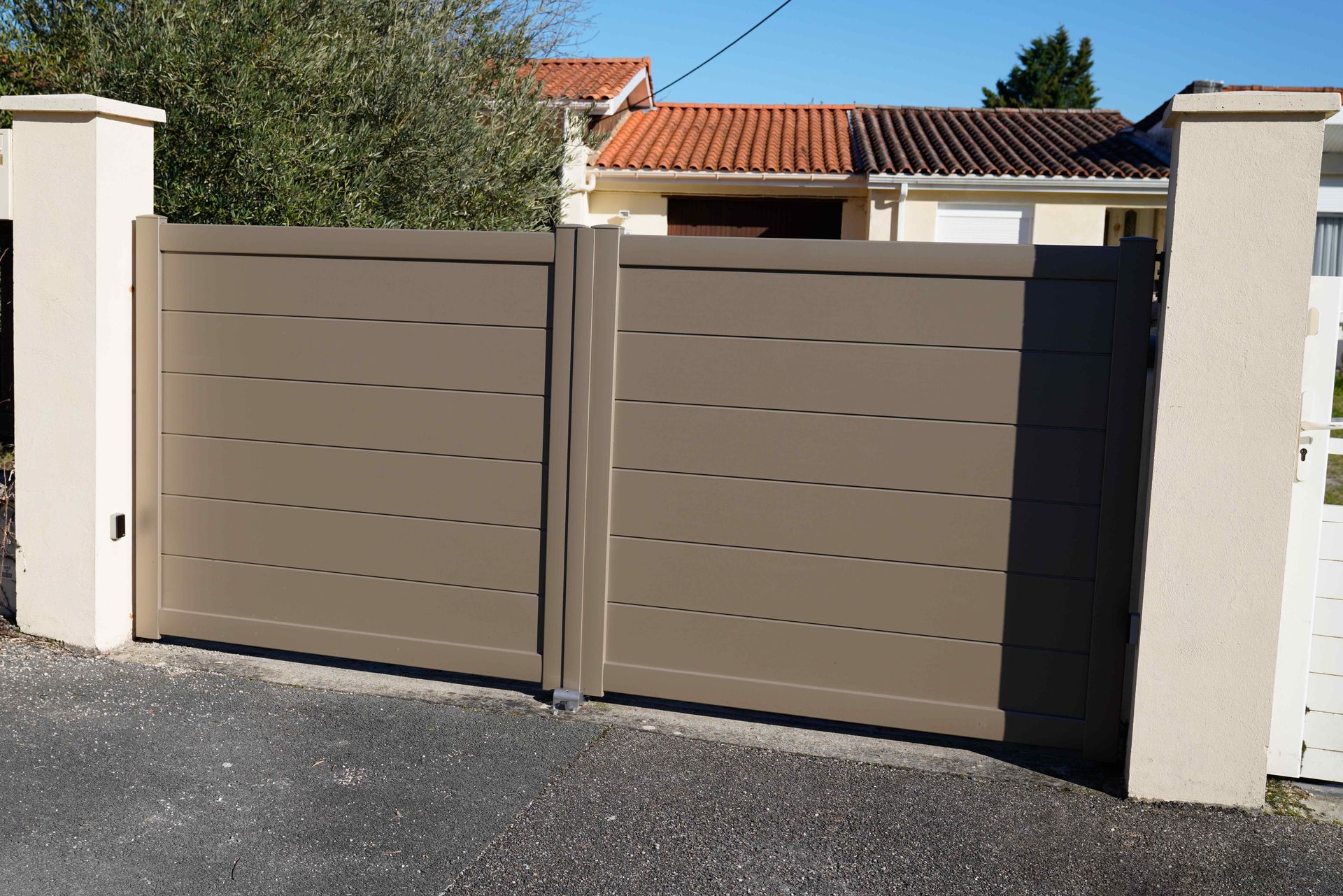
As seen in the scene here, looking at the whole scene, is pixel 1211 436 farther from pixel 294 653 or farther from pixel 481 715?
pixel 294 653

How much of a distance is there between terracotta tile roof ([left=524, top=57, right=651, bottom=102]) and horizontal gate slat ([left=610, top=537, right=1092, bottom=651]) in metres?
11.4

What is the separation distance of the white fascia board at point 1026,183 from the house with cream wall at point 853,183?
0.06ft

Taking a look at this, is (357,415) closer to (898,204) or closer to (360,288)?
(360,288)

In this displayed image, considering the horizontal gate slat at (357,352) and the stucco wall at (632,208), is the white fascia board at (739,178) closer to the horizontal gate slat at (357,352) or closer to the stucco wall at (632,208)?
the stucco wall at (632,208)

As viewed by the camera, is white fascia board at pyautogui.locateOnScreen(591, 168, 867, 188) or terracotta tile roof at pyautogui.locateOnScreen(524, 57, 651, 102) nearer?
terracotta tile roof at pyautogui.locateOnScreen(524, 57, 651, 102)

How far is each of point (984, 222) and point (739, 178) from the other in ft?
12.0

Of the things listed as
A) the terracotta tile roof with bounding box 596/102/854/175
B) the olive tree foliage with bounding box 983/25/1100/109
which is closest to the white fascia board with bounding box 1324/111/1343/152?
the terracotta tile roof with bounding box 596/102/854/175

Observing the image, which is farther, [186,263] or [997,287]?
[186,263]

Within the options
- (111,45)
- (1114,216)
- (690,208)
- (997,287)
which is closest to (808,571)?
(997,287)

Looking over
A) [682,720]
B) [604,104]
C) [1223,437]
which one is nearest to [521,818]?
[682,720]

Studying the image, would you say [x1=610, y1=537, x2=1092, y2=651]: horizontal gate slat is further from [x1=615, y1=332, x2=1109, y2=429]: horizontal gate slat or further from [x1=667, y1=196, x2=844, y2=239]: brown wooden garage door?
[x1=667, y1=196, x2=844, y2=239]: brown wooden garage door

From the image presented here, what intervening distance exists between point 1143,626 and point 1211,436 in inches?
25.9

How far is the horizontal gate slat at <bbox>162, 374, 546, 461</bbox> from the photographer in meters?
4.65

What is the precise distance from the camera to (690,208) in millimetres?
17391
